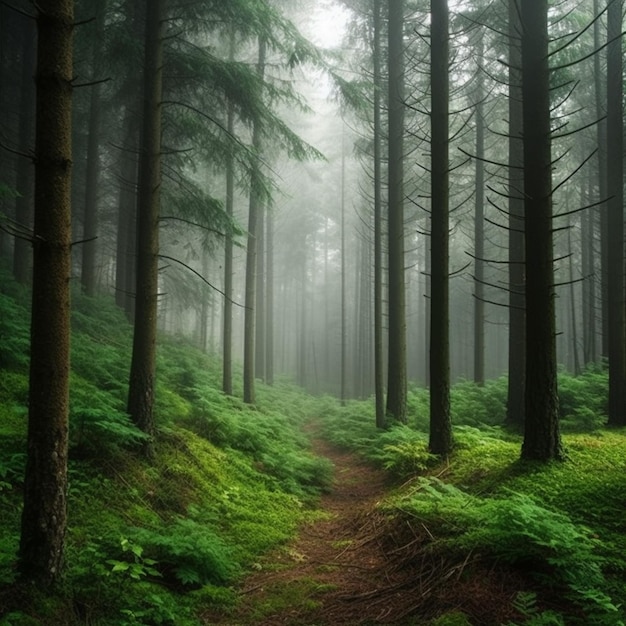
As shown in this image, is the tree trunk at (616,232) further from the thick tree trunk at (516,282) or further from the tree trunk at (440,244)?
the tree trunk at (440,244)

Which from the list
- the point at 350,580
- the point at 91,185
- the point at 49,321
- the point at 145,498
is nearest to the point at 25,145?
the point at 91,185

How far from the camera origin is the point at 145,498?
5.80 m

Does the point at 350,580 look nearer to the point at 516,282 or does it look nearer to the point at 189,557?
the point at 189,557

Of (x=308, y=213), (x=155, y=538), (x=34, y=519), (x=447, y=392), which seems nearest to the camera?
(x=34, y=519)

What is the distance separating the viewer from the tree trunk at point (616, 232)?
1006cm

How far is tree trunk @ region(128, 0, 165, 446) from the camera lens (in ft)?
22.6

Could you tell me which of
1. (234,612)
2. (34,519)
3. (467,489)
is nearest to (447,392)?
(467,489)

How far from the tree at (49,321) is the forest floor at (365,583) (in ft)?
5.48

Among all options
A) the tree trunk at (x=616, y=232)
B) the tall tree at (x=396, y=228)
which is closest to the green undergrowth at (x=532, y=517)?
the tree trunk at (x=616, y=232)

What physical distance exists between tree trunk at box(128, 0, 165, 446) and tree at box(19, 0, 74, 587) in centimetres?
307

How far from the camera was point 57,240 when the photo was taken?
148 inches

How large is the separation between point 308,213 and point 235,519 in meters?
27.7

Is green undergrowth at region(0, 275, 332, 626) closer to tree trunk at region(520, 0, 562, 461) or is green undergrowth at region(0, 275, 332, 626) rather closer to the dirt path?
the dirt path

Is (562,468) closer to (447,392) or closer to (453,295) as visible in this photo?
(447,392)
